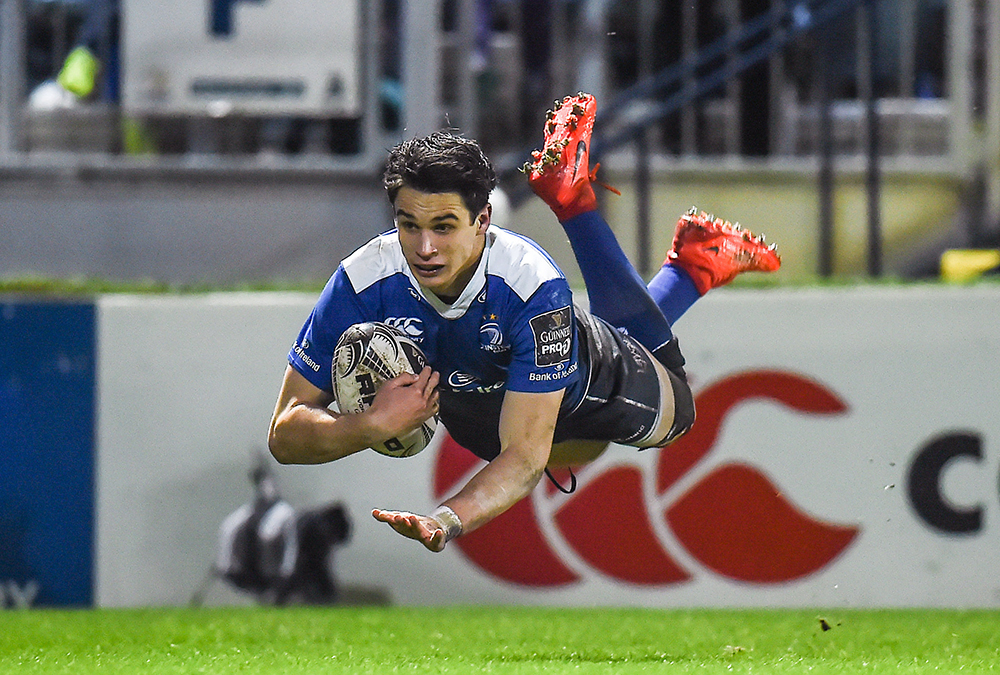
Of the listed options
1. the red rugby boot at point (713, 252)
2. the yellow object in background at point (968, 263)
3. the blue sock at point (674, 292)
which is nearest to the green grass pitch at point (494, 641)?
the blue sock at point (674, 292)

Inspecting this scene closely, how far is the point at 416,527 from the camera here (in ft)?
13.4

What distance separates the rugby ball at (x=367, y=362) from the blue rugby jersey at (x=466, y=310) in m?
0.19

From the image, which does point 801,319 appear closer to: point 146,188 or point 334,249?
point 334,249

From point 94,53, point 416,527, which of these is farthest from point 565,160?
point 94,53

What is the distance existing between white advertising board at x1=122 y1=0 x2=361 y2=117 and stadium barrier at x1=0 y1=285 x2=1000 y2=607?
210cm

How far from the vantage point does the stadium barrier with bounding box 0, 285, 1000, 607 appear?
739 centimetres

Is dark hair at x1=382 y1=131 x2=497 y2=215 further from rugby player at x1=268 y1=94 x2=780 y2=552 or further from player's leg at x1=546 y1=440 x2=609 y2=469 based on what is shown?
player's leg at x1=546 y1=440 x2=609 y2=469

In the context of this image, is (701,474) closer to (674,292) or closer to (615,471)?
(615,471)

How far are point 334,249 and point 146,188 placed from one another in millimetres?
1185

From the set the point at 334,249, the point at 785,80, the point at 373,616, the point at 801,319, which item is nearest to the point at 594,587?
the point at 373,616

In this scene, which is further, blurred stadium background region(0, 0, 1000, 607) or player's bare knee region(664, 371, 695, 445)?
blurred stadium background region(0, 0, 1000, 607)

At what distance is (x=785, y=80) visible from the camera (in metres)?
9.38

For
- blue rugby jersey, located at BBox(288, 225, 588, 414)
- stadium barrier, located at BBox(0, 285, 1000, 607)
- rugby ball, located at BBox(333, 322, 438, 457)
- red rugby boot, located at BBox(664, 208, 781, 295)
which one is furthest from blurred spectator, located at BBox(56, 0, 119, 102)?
rugby ball, located at BBox(333, 322, 438, 457)

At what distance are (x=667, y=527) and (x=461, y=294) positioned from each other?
281 cm
